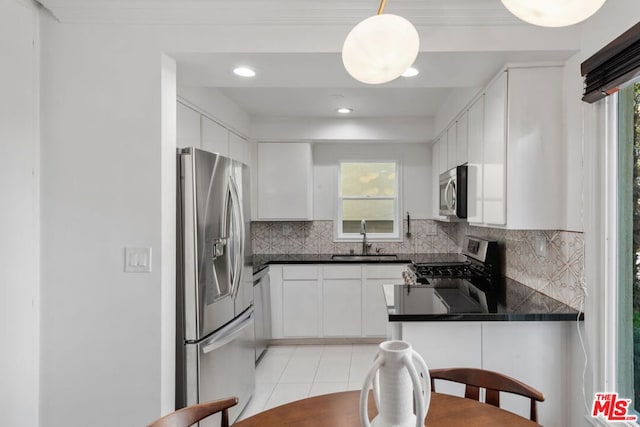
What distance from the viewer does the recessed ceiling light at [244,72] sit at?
83.8 inches

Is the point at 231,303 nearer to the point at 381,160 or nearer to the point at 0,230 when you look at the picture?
the point at 0,230

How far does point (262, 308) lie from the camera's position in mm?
3639

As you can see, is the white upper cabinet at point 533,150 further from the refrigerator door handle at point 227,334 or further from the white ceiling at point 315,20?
the refrigerator door handle at point 227,334

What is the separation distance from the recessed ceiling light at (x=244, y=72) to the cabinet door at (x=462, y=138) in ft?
5.61

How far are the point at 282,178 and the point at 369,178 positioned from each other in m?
1.13

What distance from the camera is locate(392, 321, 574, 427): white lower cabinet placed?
1958 millimetres

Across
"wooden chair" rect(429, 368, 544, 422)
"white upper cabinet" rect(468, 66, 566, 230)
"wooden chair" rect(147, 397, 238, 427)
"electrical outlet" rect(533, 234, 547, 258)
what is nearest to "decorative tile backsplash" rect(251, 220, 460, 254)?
"electrical outlet" rect(533, 234, 547, 258)

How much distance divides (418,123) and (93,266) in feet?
11.6

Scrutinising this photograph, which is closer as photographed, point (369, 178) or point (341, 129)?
point (341, 129)

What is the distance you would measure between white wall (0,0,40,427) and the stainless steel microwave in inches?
108

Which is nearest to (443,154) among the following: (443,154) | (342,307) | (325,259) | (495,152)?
(443,154)

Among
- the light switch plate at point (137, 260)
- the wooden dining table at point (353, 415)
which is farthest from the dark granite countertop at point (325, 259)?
the wooden dining table at point (353, 415)

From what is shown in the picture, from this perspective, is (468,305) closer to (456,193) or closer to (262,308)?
(456,193)

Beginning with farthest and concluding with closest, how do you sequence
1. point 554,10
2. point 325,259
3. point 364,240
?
point 364,240, point 325,259, point 554,10
